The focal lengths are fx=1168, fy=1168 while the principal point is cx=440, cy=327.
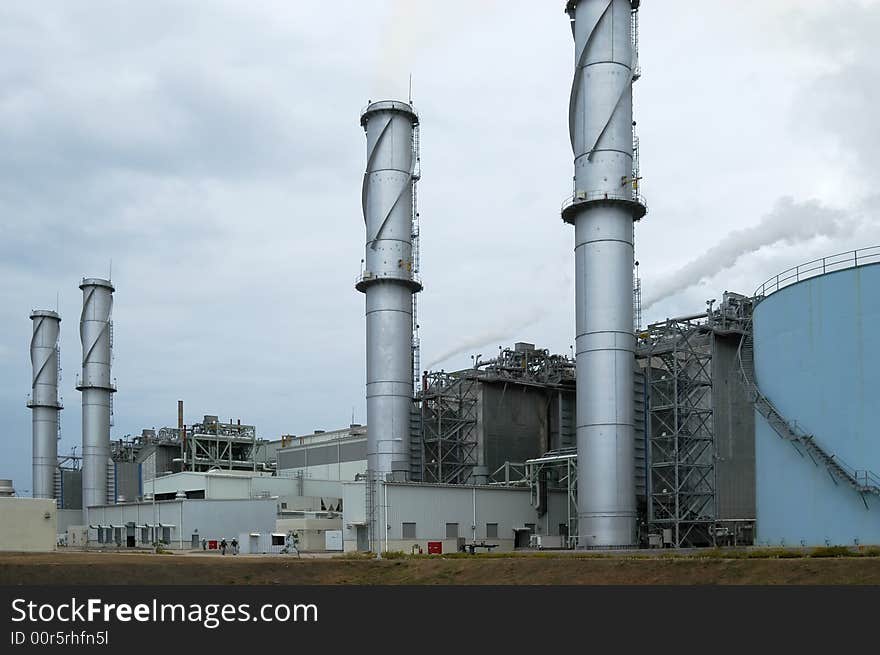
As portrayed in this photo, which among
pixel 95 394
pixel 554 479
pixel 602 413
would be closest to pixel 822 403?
pixel 602 413

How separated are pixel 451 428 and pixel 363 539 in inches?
623

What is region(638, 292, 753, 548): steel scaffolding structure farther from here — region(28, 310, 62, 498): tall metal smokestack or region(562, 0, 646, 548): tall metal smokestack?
region(28, 310, 62, 498): tall metal smokestack

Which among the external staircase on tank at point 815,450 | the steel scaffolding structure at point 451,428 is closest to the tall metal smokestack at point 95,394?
the steel scaffolding structure at point 451,428

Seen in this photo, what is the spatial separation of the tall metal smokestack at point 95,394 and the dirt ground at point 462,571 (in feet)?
180

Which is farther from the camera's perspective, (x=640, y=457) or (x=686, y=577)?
(x=640, y=457)

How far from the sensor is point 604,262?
59.1 m

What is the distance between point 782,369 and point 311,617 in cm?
3074

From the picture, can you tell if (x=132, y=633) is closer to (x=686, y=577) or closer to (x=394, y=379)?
(x=686, y=577)

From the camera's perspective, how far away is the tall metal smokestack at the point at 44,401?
371 ft

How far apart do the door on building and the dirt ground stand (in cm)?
1295

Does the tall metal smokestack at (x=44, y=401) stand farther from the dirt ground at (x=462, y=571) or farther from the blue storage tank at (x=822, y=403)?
the blue storage tank at (x=822, y=403)

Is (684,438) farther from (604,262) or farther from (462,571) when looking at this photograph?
(462,571)

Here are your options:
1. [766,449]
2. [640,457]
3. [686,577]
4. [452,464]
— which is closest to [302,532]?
[452,464]

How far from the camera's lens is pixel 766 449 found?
2080 inches
